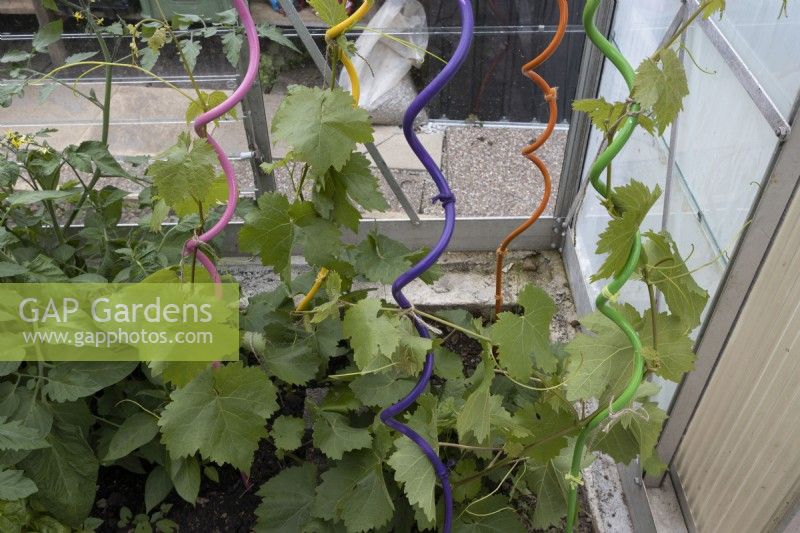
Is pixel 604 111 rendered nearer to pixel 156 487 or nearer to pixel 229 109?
pixel 229 109

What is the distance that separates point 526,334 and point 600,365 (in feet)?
0.39

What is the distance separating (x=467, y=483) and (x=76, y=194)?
3.54 feet

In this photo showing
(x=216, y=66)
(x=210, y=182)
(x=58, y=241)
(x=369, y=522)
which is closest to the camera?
(x=210, y=182)

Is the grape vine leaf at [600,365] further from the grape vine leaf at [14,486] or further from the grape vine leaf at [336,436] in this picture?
the grape vine leaf at [14,486]

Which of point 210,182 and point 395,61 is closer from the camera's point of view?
point 210,182

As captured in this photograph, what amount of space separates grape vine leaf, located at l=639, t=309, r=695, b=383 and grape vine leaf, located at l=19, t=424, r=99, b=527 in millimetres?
1171

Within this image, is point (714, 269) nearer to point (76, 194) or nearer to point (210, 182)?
point (210, 182)

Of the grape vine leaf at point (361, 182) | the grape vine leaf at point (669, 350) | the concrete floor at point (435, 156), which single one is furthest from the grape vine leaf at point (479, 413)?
the concrete floor at point (435, 156)

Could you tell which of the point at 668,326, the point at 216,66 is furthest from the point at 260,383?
the point at 216,66

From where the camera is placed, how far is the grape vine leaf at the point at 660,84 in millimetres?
868

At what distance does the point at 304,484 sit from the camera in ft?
4.85

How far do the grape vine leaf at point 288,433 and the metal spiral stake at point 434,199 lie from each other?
1.04 ft

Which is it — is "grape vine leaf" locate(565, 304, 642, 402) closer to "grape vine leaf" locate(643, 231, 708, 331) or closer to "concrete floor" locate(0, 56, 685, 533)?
"grape vine leaf" locate(643, 231, 708, 331)

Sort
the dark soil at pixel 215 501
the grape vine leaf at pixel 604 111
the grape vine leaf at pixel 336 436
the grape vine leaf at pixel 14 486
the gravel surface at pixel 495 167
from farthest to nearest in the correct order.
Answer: the gravel surface at pixel 495 167
the dark soil at pixel 215 501
the grape vine leaf at pixel 336 436
the grape vine leaf at pixel 14 486
the grape vine leaf at pixel 604 111
